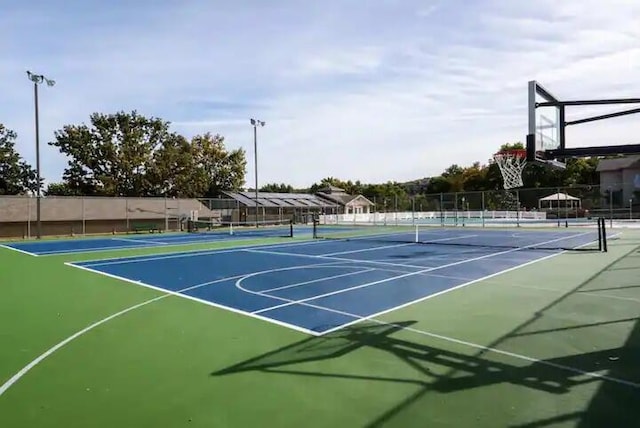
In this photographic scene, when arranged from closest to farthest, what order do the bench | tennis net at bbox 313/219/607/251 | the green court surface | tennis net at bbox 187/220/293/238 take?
the green court surface < tennis net at bbox 313/219/607/251 < tennis net at bbox 187/220/293/238 < the bench

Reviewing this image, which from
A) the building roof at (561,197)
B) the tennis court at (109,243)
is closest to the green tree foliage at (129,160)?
the tennis court at (109,243)

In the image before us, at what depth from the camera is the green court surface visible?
13.4ft

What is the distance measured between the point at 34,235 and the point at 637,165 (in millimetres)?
56031

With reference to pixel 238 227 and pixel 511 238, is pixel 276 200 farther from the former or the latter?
pixel 511 238

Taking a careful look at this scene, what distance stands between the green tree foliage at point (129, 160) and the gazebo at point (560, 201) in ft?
115

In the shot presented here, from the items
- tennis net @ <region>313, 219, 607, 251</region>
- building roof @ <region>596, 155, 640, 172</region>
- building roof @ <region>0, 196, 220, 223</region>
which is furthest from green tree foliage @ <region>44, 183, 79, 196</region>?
building roof @ <region>596, 155, 640, 172</region>

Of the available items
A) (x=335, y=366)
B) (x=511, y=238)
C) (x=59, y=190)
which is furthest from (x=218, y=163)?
(x=335, y=366)

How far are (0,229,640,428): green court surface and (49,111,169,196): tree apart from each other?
42619 millimetres

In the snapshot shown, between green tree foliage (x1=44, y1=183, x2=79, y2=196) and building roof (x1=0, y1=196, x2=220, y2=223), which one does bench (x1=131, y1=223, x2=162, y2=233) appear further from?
green tree foliage (x1=44, y1=183, x2=79, y2=196)

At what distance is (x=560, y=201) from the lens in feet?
116

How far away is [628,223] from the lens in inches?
1262

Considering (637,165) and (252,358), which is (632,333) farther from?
(637,165)

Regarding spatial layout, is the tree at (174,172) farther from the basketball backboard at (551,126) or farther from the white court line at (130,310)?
the basketball backboard at (551,126)

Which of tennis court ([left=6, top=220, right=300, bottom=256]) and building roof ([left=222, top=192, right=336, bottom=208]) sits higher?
building roof ([left=222, top=192, right=336, bottom=208])
